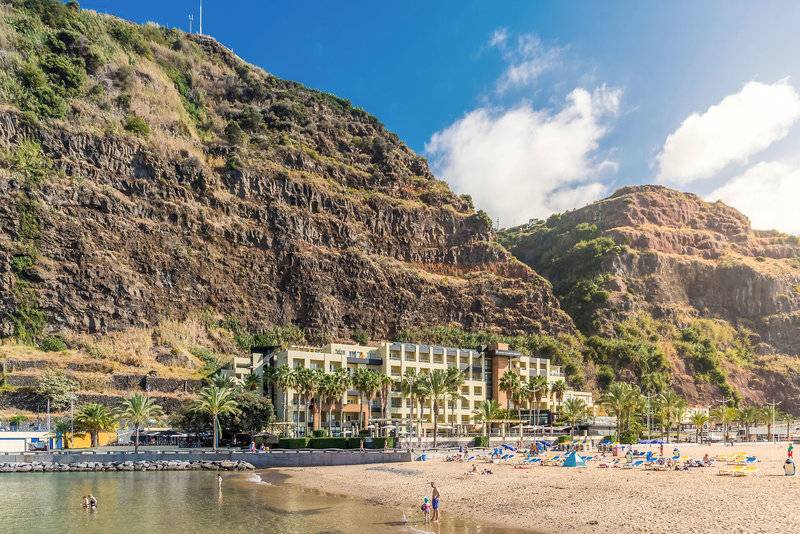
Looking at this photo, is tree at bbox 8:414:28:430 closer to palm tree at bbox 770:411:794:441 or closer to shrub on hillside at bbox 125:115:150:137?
shrub on hillside at bbox 125:115:150:137

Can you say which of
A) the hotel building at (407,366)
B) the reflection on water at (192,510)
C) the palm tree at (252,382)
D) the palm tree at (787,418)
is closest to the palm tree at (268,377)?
the palm tree at (252,382)

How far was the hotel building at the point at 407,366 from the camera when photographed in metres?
95.8

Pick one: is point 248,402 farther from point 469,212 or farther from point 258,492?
point 469,212

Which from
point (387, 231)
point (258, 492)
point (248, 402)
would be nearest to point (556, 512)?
point (258, 492)

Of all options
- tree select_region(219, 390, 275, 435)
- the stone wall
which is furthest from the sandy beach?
tree select_region(219, 390, 275, 435)

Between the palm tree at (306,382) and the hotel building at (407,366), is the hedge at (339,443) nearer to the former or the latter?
the palm tree at (306,382)

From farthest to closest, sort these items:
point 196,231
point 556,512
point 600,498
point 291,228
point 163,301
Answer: point 291,228 → point 196,231 → point 163,301 → point 600,498 → point 556,512

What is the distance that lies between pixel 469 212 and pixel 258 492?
12483 centimetres

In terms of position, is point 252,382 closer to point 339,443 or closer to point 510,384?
point 339,443

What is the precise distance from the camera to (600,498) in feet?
134

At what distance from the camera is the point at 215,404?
72125mm

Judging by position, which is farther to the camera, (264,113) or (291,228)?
(264,113)

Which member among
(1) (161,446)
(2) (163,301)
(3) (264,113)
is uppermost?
(3) (264,113)

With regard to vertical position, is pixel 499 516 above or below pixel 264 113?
below
